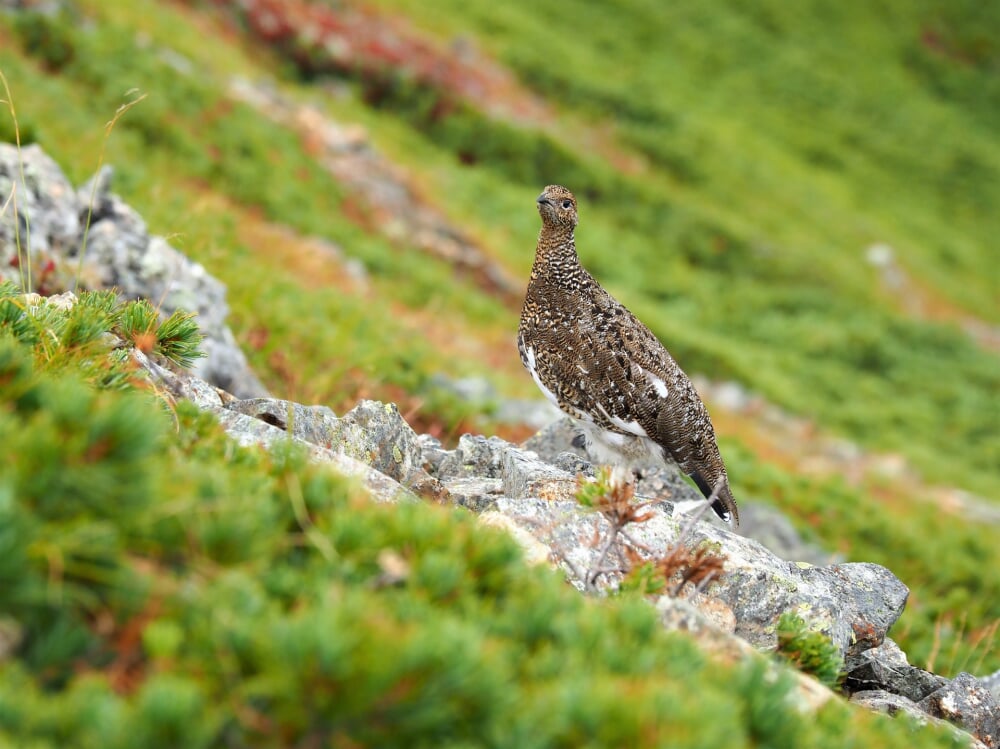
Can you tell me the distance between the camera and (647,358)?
721 cm

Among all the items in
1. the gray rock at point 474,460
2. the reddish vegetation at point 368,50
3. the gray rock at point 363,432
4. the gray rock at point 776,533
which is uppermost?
the gray rock at point 363,432

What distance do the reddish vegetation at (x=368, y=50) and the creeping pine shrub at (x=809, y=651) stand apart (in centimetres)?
2549

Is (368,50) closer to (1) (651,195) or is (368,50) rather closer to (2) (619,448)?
(1) (651,195)

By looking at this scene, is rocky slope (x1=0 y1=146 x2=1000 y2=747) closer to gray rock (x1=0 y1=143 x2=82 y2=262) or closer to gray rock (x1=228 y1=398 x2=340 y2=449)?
gray rock (x1=228 y1=398 x2=340 y2=449)

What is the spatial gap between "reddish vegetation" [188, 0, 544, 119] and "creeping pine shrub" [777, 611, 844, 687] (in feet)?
83.6

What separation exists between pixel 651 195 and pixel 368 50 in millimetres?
9651

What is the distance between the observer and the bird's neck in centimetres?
745

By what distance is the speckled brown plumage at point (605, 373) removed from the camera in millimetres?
7051

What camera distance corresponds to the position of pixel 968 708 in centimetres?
531

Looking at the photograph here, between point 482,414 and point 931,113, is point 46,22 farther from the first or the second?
point 931,113

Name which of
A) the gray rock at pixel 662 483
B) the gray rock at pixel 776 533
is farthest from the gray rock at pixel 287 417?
the gray rock at pixel 776 533

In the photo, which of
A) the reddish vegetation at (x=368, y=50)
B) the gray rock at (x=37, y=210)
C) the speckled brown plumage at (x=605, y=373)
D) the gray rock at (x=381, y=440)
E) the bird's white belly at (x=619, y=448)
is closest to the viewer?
the gray rock at (x=381, y=440)

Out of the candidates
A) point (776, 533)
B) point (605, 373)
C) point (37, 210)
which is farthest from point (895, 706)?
point (37, 210)

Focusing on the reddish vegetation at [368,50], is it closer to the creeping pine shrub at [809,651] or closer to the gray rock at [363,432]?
the gray rock at [363,432]
